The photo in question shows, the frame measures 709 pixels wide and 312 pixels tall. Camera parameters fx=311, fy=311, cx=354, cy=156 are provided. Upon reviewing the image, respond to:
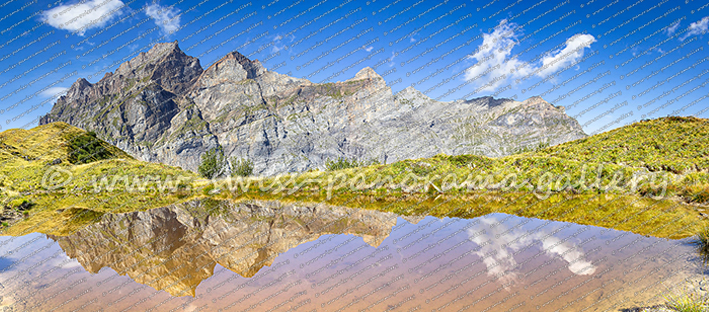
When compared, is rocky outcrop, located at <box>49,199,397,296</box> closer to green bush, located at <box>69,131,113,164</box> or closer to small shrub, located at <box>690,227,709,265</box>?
small shrub, located at <box>690,227,709,265</box>

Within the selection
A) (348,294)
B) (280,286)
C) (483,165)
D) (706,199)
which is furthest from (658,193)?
(280,286)

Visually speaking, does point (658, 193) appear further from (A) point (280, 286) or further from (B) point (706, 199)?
(A) point (280, 286)

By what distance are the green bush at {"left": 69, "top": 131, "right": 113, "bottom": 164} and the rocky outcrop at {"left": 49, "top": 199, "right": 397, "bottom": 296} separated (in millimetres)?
42492

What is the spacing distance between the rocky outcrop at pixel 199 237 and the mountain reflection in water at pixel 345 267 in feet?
0.25

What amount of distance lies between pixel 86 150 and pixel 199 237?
5705cm

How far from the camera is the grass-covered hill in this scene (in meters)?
18.7

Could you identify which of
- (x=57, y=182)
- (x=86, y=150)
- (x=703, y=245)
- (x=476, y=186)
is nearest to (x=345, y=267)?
(x=703, y=245)

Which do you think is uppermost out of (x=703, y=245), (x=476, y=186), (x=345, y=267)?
(x=345, y=267)

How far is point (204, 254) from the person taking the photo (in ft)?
39.1

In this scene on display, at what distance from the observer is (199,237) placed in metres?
14.0

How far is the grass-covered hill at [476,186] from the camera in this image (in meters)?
18.7

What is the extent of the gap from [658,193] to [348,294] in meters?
25.8

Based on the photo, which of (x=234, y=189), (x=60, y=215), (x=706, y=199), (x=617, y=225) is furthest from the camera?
(x=234, y=189)

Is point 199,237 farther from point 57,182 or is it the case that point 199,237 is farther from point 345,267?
point 57,182
